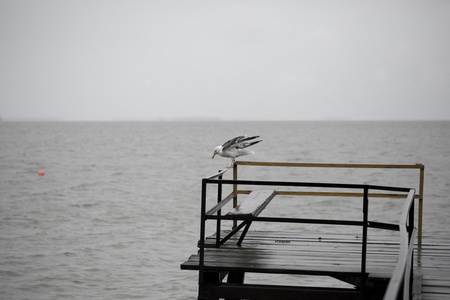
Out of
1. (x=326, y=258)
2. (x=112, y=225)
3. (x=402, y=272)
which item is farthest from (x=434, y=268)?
(x=112, y=225)

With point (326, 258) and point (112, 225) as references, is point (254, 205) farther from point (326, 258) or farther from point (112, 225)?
point (112, 225)

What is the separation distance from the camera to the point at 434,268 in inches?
256

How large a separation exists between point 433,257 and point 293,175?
3202cm

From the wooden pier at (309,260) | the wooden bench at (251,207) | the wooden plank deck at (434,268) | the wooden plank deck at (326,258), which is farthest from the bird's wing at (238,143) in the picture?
the wooden plank deck at (434,268)

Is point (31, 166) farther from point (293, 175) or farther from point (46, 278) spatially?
point (46, 278)

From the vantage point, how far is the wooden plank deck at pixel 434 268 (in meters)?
5.58

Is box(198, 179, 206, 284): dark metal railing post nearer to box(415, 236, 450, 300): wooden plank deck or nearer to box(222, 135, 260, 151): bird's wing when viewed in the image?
box(415, 236, 450, 300): wooden plank deck

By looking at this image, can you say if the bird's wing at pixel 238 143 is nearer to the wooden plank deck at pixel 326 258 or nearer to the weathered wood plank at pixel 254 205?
the wooden plank deck at pixel 326 258

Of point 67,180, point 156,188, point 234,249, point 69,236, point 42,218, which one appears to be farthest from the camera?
point 67,180

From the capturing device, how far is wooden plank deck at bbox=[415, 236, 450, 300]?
220 inches

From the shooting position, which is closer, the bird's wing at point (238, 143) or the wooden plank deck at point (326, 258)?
Result: the wooden plank deck at point (326, 258)

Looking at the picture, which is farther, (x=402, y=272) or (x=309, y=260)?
(x=309, y=260)

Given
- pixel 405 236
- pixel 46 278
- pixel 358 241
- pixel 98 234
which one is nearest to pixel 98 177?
pixel 98 234

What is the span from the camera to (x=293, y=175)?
128ft
